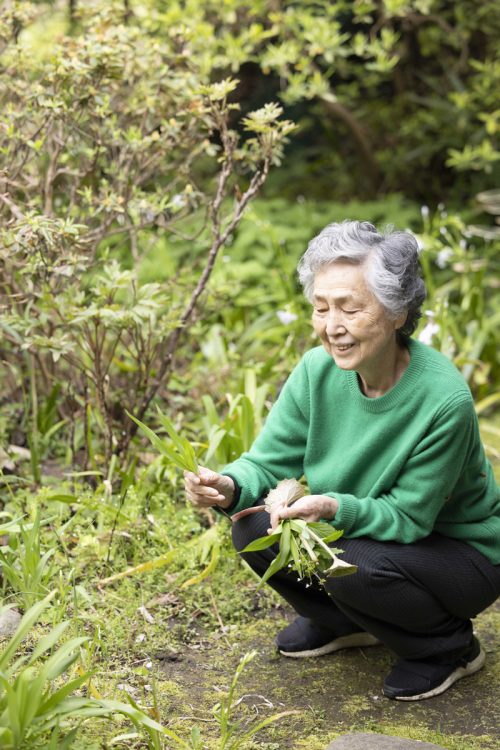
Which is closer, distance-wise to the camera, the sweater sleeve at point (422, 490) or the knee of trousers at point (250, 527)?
the sweater sleeve at point (422, 490)

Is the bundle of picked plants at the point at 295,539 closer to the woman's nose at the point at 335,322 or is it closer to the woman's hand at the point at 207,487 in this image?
the woman's hand at the point at 207,487

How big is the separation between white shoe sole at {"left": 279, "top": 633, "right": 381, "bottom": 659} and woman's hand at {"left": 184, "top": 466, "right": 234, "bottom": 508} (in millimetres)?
594

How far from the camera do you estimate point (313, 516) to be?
7.77ft

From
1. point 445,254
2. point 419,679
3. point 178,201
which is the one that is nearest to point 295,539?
point 419,679

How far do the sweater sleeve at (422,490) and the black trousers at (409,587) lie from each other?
0.16 ft

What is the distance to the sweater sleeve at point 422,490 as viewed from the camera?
2.42 metres

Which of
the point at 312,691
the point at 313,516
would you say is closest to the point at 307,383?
the point at 313,516

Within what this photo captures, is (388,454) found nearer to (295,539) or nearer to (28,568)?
(295,539)

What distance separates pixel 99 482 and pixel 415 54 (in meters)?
4.56

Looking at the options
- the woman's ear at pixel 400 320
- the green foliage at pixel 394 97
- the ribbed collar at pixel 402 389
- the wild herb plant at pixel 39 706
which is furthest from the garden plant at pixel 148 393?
the woman's ear at pixel 400 320

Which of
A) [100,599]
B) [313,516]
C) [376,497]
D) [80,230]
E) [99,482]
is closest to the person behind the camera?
[313,516]

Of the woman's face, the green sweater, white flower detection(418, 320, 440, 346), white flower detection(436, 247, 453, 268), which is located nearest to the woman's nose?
the woman's face

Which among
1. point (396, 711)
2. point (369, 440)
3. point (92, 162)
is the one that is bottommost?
point (396, 711)

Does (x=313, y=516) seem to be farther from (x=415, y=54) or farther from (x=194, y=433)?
(x=415, y=54)
